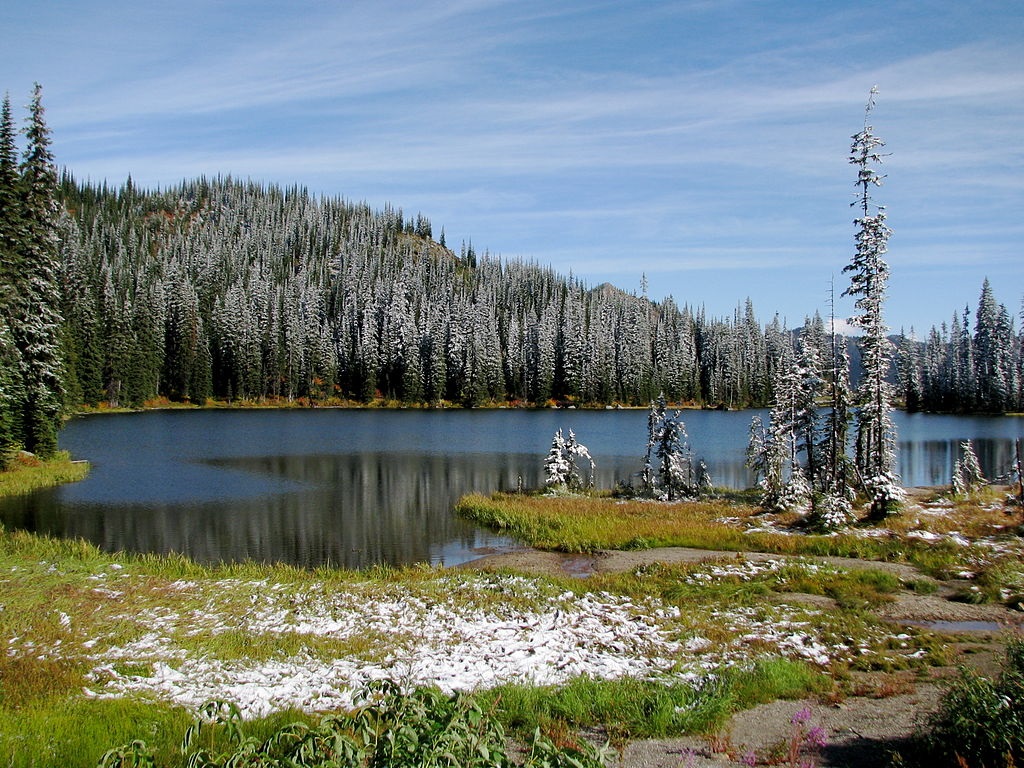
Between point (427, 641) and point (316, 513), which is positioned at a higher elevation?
point (427, 641)

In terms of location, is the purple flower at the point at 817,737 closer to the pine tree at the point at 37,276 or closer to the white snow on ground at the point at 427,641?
the white snow on ground at the point at 427,641

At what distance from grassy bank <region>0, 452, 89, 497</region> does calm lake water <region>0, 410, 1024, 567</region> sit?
4.09 feet

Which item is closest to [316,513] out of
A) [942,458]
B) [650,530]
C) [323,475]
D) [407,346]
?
[323,475]

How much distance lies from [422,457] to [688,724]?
2049 inches

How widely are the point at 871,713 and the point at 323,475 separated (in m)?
43.4

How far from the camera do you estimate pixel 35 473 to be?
134 ft

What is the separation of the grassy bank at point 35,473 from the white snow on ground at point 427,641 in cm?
2687

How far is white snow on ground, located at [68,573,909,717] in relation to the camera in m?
11.6

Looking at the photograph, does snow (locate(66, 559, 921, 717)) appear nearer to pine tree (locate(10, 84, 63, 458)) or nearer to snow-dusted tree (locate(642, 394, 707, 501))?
snow-dusted tree (locate(642, 394, 707, 501))

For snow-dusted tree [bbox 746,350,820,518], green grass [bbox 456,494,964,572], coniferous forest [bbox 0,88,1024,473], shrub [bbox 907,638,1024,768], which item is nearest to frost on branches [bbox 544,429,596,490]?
green grass [bbox 456,494,964,572]

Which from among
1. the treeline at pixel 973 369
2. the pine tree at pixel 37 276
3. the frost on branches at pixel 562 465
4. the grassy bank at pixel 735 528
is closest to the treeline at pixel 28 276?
the pine tree at pixel 37 276

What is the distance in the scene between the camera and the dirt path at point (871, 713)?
841cm

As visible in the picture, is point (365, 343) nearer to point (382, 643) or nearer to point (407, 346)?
point (407, 346)

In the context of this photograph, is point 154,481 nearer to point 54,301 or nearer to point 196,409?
point 54,301
